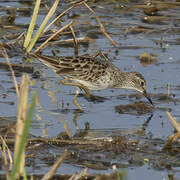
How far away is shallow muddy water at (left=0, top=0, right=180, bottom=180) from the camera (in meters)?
7.56

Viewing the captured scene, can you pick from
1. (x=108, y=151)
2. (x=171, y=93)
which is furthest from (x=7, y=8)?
(x=108, y=151)

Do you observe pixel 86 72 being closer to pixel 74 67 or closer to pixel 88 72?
pixel 88 72

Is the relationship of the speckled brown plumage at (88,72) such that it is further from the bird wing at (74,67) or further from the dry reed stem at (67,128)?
the dry reed stem at (67,128)

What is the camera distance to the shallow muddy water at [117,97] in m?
7.56

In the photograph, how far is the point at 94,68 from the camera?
10.8 meters

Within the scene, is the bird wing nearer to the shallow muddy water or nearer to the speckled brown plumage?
the speckled brown plumage

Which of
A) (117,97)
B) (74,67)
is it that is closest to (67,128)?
(74,67)

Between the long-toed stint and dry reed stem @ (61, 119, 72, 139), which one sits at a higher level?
Answer: the long-toed stint

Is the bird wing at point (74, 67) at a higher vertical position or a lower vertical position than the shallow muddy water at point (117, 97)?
higher

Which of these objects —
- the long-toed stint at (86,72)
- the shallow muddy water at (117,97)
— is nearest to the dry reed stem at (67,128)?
the shallow muddy water at (117,97)

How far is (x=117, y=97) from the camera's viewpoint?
35.9ft

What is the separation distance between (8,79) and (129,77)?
7.39 ft

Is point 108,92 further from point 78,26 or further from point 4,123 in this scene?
point 78,26

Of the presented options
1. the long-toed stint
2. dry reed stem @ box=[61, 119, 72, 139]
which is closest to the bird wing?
the long-toed stint
